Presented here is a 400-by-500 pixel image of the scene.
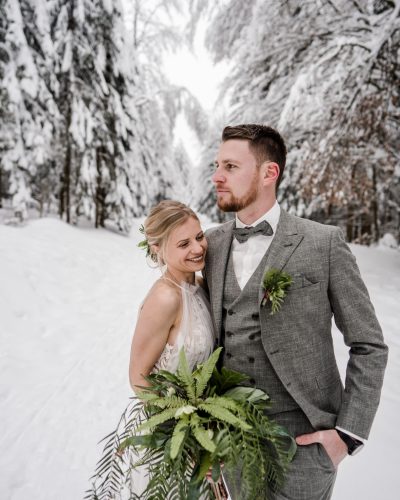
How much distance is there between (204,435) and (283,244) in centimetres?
87

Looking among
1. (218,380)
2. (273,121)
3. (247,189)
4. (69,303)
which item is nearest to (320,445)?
(218,380)

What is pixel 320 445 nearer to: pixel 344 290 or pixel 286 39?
pixel 344 290

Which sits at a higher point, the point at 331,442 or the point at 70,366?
the point at 331,442

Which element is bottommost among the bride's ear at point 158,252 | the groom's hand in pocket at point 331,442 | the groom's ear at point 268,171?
the groom's hand in pocket at point 331,442

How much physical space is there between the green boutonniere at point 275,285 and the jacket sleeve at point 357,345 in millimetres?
246

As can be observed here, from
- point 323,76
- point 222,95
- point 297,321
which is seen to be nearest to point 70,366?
point 297,321

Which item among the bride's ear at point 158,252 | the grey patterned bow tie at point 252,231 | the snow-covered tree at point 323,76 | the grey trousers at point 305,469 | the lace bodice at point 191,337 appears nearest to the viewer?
the grey trousers at point 305,469

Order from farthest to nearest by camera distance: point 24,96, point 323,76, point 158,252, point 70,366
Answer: point 24,96 → point 323,76 → point 70,366 → point 158,252

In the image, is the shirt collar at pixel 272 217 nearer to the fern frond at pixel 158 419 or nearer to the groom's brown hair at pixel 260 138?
the groom's brown hair at pixel 260 138

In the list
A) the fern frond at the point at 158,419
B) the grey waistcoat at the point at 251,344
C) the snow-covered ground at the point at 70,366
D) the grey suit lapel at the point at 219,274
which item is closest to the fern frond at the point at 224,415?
the fern frond at the point at 158,419

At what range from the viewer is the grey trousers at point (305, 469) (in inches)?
58.9

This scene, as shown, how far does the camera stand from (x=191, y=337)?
1780 mm

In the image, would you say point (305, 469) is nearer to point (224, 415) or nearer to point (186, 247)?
point (224, 415)

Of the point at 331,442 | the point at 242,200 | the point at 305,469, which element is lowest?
the point at 305,469
